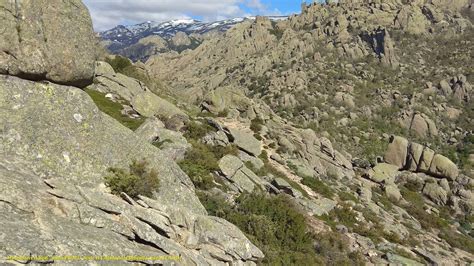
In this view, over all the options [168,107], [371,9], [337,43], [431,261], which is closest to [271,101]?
[337,43]

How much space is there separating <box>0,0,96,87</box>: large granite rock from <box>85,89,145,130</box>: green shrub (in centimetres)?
1363

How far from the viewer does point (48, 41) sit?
11.4m

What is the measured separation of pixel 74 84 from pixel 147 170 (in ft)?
12.6

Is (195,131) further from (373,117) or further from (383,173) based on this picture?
(373,117)

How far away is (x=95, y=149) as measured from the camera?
12.4m

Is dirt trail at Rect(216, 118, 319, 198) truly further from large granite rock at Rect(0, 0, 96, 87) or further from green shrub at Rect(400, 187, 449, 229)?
large granite rock at Rect(0, 0, 96, 87)

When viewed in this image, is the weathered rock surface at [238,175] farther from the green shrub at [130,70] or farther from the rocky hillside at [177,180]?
the green shrub at [130,70]

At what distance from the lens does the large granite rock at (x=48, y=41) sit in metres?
10.7

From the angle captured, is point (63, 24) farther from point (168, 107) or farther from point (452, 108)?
point (452, 108)

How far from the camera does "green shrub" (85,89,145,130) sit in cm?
2680

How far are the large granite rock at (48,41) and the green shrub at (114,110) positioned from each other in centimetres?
1363

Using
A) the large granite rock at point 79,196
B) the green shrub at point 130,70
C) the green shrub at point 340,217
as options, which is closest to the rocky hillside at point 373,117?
the green shrub at point 340,217

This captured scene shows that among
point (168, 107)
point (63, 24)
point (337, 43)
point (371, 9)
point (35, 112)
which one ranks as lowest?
point (168, 107)

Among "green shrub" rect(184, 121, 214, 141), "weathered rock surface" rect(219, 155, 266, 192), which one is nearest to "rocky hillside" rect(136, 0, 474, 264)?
"weathered rock surface" rect(219, 155, 266, 192)
